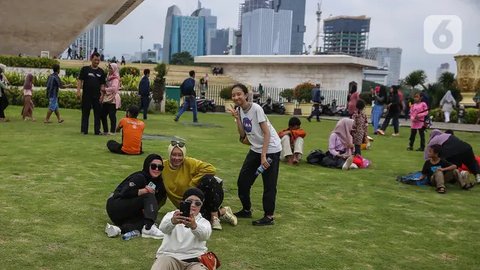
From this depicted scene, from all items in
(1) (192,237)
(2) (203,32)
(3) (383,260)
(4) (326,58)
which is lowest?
(3) (383,260)

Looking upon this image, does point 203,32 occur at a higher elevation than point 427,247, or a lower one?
higher

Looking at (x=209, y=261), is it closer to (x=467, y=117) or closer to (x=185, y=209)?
(x=185, y=209)

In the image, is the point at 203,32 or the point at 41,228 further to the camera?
the point at 203,32

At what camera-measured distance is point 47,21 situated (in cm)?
3097

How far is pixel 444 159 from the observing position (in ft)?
25.0

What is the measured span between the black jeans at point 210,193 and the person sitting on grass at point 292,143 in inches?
158

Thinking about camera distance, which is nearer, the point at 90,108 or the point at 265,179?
the point at 265,179

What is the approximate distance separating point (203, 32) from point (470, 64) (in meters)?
115

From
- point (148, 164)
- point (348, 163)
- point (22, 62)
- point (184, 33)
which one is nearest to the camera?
point (148, 164)

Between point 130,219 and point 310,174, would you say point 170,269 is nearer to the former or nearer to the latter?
point 130,219

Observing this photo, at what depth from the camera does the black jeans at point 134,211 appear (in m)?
4.77

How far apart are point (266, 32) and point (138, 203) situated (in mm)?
86050

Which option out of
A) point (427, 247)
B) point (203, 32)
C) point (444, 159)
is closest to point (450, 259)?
point (427, 247)

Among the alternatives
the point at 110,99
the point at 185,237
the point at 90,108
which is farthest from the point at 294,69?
the point at 185,237
